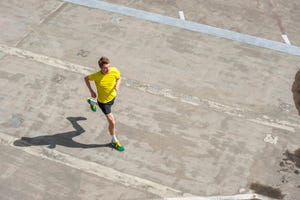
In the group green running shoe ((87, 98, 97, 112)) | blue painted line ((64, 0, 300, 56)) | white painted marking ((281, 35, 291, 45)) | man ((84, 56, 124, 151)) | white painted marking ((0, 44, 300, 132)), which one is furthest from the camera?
white painted marking ((281, 35, 291, 45))

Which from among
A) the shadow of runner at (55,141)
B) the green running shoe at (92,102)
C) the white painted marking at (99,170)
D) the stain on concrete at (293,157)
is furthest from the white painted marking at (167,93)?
the white painted marking at (99,170)

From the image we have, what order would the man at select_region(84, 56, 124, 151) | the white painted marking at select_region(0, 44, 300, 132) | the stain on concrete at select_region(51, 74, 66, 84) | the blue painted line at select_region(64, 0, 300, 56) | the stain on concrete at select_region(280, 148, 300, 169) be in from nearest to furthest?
the man at select_region(84, 56, 124, 151) → the stain on concrete at select_region(280, 148, 300, 169) → the white painted marking at select_region(0, 44, 300, 132) → the stain on concrete at select_region(51, 74, 66, 84) → the blue painted line at select_region(64, 0, 300, 56)

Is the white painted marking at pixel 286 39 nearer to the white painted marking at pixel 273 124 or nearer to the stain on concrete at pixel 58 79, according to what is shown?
the white painted marking at pixel 273 124

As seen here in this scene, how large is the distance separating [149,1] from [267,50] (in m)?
3.93

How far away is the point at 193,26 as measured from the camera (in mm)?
12141

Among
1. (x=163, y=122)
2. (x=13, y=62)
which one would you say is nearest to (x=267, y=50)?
(x=163, y=122)

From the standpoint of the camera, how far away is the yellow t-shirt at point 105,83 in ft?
26.0

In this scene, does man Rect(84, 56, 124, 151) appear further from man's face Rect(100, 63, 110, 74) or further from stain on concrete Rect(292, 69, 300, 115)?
stain on concrete Rect(292, 69, 300, 115)

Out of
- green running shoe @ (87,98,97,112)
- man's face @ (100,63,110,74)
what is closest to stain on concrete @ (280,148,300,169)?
man's face @ (100,63,110,74)

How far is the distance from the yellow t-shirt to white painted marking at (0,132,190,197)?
4.41ft

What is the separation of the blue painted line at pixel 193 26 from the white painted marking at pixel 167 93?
2.71 meters

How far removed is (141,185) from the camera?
317 inches

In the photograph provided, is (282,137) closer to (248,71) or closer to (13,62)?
(248,71)

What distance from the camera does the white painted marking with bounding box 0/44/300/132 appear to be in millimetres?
9391
